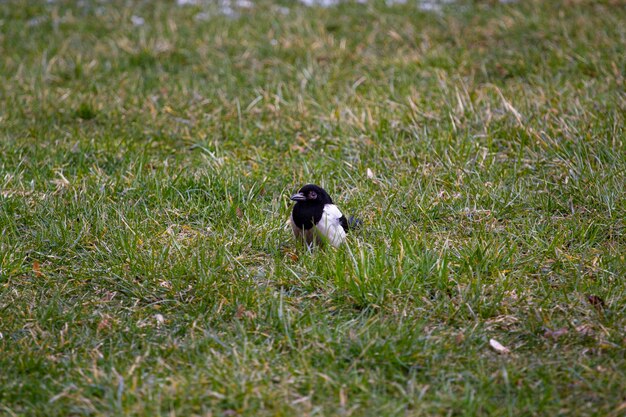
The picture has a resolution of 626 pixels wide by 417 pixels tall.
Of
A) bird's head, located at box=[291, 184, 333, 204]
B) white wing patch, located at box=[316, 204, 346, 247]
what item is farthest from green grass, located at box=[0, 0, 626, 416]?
bird's head, located at box=[291, 184, 333, 204]

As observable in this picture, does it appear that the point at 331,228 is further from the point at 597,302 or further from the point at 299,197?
the point at 597,302

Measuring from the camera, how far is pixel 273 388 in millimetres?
3191

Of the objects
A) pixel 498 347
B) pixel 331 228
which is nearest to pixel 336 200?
pixel 331 228

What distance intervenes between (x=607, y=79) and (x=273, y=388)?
4.67m

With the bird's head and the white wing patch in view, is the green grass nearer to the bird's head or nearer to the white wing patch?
the white wing patch

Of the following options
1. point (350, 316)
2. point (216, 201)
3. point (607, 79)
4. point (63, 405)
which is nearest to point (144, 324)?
point (63, 405)

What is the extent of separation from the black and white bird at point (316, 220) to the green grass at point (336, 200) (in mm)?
132

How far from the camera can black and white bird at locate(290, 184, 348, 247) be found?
4254 mm

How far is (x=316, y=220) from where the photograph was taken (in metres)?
4.25

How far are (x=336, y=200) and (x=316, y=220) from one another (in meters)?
0.85

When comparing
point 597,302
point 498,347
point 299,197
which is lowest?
point 498,347

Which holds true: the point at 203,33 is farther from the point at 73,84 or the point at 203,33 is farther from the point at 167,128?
the point at 167,128

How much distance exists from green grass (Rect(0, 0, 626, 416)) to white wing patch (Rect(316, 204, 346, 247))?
0.38ft

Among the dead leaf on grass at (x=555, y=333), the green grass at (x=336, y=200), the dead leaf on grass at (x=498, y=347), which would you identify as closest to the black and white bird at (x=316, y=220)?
the green grass at (x=336, y=200)
